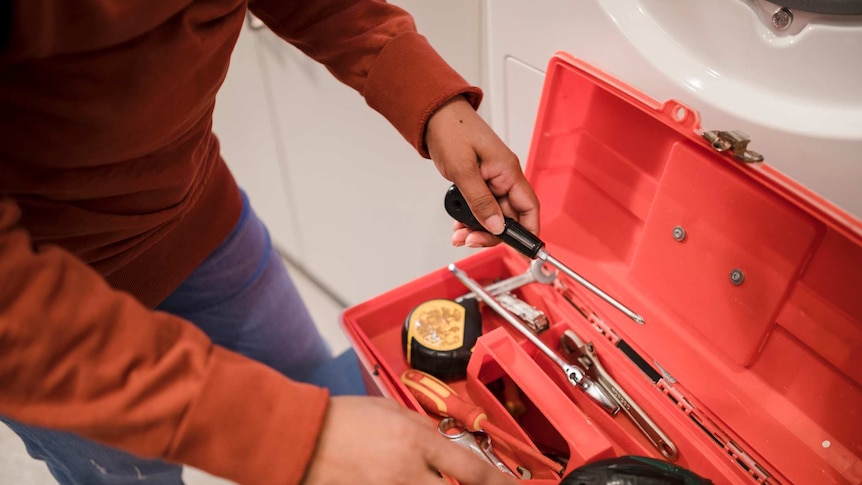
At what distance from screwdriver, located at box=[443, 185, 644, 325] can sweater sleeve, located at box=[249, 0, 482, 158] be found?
0.04 m

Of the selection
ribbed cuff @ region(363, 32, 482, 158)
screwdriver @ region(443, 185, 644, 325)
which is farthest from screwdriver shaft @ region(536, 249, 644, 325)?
ribbed cuff @ region(363, 32, 482, 158)

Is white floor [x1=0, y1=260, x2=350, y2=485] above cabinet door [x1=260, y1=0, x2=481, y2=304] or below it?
below

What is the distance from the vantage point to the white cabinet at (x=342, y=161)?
0.75m

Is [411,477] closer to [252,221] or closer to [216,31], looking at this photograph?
[216,31]

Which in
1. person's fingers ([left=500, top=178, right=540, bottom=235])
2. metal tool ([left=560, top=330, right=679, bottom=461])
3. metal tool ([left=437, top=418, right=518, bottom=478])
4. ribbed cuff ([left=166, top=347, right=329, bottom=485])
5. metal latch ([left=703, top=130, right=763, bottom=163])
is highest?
metal latch ([left=703, top=130, right=763, bottom=163])

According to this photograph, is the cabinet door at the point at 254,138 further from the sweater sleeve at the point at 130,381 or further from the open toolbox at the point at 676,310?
the sweater sleeve at the point at 130,381

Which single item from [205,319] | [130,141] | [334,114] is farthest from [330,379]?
[130,141]

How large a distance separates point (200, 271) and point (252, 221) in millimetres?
86

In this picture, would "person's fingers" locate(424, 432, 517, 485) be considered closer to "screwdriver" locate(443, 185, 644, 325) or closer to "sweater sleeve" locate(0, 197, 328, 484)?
"sweater sleeve" locate(0, 197, 328, 484)

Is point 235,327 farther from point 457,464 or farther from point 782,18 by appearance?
point 782,18

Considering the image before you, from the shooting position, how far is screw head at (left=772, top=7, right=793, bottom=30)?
392mm

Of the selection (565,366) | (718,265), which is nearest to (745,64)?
(718,265)

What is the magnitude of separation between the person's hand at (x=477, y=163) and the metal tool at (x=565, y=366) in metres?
0.11

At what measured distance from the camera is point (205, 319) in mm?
638
